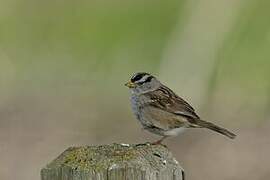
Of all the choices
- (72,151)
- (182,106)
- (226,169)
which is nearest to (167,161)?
(72,151)

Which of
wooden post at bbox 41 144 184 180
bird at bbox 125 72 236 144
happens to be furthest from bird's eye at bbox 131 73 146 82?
wooden post at bbox 41 144 184 180

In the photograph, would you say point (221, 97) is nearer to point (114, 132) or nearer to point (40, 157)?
point (114, 132)

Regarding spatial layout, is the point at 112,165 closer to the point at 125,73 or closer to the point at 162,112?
the point at 162,112

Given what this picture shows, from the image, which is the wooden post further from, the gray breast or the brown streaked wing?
the brown streaked wing

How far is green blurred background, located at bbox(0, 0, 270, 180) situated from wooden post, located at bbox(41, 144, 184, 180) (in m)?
6.06

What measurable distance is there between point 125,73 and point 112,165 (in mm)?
10797

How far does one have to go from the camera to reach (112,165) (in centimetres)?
399

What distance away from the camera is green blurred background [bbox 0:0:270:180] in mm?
11367

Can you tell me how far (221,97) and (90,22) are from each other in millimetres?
4912

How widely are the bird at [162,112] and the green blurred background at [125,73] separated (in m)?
3.06

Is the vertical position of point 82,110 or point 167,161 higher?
point 167,161

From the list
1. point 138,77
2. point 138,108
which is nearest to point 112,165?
point 138,108

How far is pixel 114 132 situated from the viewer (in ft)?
39.7

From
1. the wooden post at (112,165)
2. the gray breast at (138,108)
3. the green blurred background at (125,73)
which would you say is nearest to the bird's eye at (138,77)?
the gray breast at (138,108)
